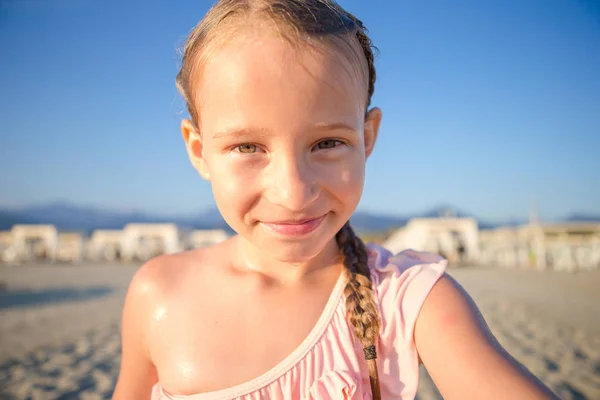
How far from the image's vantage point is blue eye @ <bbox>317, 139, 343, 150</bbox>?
1.27 m

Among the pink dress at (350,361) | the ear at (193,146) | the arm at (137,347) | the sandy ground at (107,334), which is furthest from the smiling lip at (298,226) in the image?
the sandy ground at (107,334)

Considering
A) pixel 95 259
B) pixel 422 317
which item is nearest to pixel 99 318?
pixel 422 317

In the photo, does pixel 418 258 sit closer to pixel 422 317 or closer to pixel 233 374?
pixel 422 317

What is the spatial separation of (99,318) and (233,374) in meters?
8.93

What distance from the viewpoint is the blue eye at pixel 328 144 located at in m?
1.27

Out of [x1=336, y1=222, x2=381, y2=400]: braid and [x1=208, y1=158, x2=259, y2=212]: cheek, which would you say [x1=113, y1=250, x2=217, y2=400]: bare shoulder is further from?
[x1=336, y1=222, x2=381, y2=400]: braid

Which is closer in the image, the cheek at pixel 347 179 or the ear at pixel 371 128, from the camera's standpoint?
the cheek at pixel 347 179

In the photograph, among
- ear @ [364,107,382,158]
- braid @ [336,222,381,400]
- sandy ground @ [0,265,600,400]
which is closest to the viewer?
braid @ [336,222,381,400]

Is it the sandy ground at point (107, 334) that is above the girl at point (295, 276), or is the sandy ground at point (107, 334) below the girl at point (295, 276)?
below

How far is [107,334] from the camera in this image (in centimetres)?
777

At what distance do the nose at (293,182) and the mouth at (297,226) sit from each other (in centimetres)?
7

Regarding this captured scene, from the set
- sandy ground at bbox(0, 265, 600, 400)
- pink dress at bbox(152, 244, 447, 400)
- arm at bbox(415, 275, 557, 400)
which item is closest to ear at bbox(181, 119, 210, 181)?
pink dress at bbox(152, 244, 447, 400)

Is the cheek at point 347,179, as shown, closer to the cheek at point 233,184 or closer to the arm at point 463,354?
the cheek at point 233,184

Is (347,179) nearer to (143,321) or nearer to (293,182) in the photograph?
(293,182)
